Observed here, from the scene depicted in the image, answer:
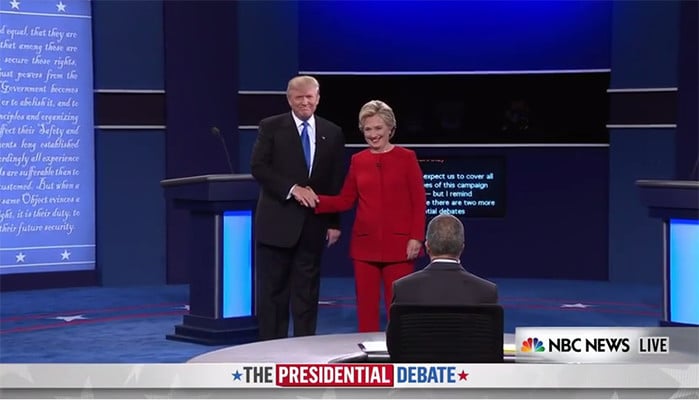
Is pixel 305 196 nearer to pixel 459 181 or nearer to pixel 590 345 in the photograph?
pixel 590 345

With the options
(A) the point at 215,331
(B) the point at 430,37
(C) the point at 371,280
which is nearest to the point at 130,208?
(B) the point at 430,37

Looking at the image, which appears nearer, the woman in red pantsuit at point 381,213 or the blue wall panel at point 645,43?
the woman in red pantsuit at point 381,213

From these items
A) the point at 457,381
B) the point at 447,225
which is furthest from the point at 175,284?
the point at 457,381

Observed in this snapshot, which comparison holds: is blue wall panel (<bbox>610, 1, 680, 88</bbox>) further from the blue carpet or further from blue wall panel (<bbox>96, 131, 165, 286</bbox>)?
blue wall panel (<bbox>96, 131, 165, 286</bbox>)

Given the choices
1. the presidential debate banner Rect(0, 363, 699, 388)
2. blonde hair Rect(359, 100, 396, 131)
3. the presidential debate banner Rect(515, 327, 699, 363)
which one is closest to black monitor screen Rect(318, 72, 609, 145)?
blonde hair Rect(359, 100, 396, 131)

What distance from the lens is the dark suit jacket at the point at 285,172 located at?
4.84 metres

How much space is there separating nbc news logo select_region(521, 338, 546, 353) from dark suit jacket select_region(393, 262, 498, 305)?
1.95 feet

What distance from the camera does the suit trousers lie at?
491 centimetres

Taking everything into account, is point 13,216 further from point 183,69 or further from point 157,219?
point 183,69

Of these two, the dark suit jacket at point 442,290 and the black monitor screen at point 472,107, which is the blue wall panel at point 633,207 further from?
the dark suit jacket at point 442,290

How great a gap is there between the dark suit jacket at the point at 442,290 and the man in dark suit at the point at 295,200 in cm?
207

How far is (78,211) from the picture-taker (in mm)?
8555

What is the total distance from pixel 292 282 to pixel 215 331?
Result: 4.00 ft

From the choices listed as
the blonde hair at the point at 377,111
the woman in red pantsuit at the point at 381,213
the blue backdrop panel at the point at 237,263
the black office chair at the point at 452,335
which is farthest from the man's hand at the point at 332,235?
the black office chair at the point at 452,335
